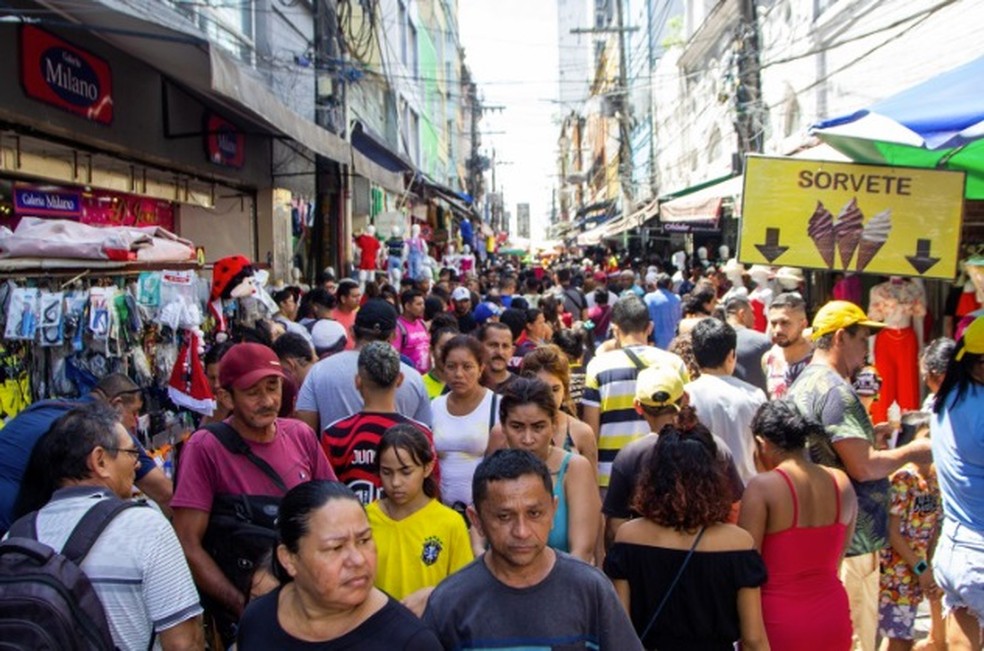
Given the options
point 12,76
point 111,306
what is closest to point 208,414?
point 111,306

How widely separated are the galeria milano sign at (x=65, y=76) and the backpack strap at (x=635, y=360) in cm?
521


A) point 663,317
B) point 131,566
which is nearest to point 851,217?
point 131,566

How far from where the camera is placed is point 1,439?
3783 mm

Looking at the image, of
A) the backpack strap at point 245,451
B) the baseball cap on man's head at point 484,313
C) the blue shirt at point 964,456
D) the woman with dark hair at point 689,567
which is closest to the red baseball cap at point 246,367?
the backpack strap at point 245,451

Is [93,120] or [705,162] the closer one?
[93,120]

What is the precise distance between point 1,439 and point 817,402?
3.61 meters

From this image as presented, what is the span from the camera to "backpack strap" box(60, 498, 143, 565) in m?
2.77

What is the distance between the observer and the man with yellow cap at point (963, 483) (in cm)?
399

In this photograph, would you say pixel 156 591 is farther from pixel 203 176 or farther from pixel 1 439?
pixel 203 176

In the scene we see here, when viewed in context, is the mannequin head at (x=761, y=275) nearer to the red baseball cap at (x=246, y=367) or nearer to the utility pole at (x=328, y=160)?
the utility pole at (x=328, y=160)

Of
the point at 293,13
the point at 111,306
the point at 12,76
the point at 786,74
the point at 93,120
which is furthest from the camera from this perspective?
the point at 786,74

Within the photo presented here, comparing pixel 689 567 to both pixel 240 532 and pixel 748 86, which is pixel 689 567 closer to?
pixel 240 532

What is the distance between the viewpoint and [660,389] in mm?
4414

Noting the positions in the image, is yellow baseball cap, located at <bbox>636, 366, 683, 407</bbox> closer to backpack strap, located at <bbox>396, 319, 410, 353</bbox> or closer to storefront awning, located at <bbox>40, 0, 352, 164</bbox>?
storefront awning, located at <bbox>40, 0, 352, 164</bbox>
